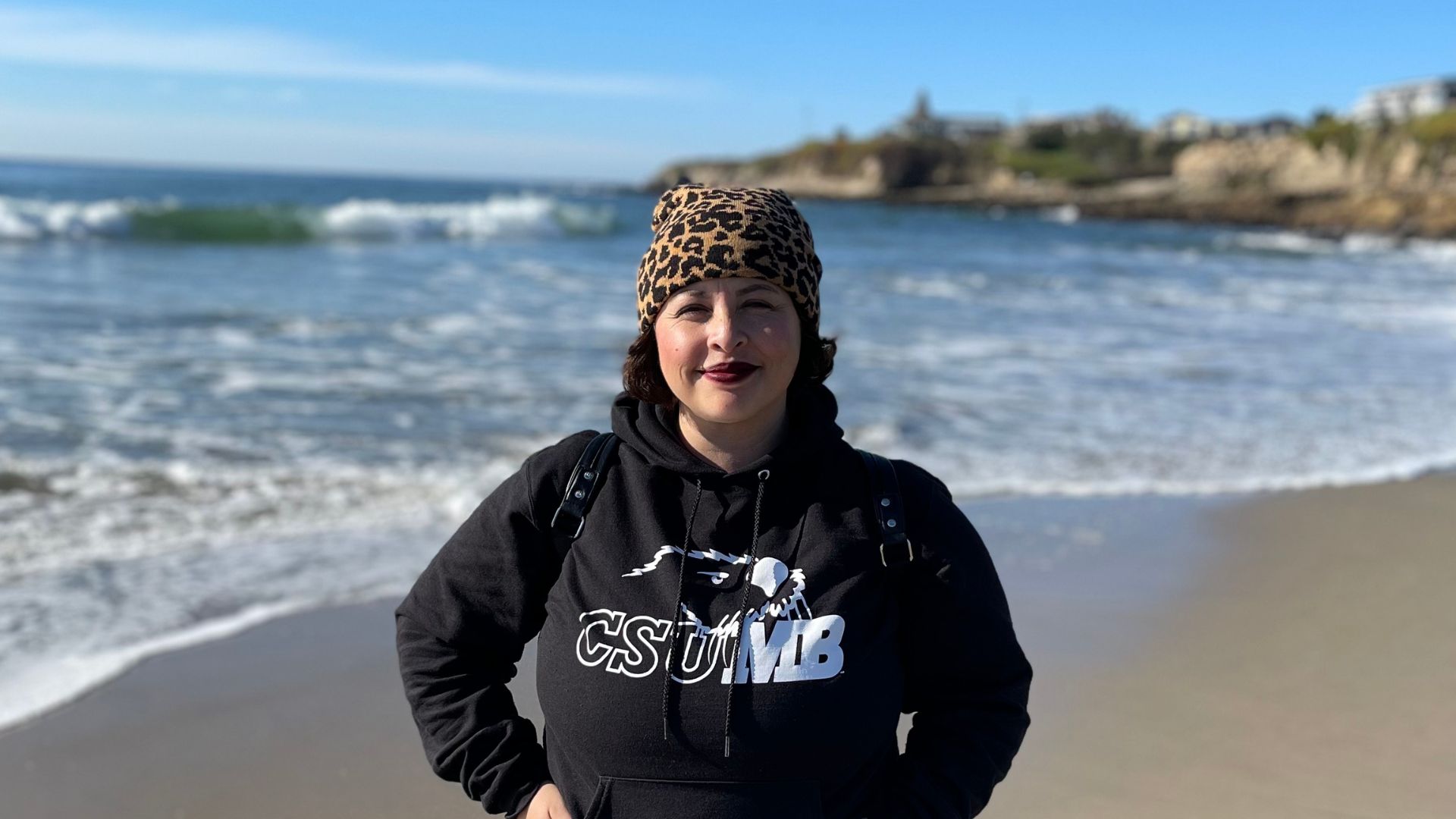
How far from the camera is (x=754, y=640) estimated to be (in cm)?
173

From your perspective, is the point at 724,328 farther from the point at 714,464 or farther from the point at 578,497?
the point at 578,497

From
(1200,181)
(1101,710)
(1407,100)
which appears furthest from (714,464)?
(1407,100)

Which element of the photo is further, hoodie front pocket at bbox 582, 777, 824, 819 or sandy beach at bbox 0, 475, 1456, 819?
sandy beach at bbox 0, 475, 1456, 819

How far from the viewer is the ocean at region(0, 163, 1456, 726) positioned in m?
5.15

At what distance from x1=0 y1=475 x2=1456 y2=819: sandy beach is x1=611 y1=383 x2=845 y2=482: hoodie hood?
1.81 meters

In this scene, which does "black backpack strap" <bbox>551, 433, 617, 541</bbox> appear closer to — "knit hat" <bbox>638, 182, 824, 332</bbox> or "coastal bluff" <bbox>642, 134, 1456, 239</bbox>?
"knit hat" <bbox>638, 182, 824, 332</bbox>

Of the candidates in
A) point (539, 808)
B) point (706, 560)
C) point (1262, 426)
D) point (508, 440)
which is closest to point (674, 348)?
point (706, 560)

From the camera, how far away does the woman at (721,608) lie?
5.70 ft

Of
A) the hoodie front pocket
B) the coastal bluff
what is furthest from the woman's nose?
the coastal bluff

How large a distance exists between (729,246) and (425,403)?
289 inches

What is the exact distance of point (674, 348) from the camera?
1864 millimetres

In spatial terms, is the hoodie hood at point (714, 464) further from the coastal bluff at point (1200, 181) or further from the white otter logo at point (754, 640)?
the coastal bluff at point (1200, 181)

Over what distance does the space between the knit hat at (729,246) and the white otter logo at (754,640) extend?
1.39ft

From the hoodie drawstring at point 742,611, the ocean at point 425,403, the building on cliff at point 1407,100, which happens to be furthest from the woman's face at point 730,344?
the building on cliff at point 1407,100
